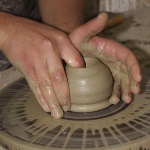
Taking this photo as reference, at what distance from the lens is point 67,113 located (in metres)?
1.24

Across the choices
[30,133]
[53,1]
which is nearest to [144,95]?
[30,133]

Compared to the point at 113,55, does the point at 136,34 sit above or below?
below

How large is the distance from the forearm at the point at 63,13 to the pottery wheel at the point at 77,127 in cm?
A: 57

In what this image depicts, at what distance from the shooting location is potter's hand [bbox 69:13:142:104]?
3.99 feet

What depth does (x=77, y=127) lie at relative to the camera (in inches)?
45.4

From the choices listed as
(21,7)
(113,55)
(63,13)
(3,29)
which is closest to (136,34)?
(63,13)

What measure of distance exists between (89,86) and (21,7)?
0.84 m

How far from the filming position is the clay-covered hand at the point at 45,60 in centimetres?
116

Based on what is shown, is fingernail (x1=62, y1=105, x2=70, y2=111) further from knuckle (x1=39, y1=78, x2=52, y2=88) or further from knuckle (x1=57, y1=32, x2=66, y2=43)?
knuckle (x1=57, y1=32, x2=66, y2=43)

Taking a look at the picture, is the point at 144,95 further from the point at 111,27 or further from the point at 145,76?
the point at 111,27

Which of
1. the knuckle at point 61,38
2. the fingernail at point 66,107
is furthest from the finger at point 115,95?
the knuckle at point 61,38

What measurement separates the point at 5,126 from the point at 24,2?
914mm

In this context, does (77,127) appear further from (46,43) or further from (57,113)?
(46,43)

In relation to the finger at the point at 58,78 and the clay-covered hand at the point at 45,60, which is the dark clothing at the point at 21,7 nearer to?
the clay-covered hand at the point at 45,60
